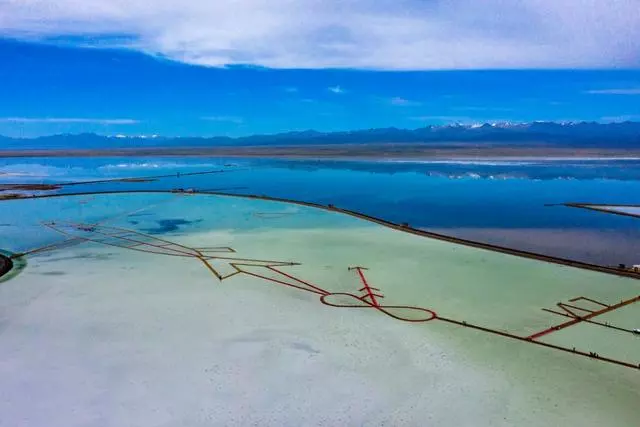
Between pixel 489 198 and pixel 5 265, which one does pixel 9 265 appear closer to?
pixel 5 265

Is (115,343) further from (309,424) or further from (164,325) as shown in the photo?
(309,424)

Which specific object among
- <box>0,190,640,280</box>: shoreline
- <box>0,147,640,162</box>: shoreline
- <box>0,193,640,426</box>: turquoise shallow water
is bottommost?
<box>0,193,640,426</box>: turquoise shallow water

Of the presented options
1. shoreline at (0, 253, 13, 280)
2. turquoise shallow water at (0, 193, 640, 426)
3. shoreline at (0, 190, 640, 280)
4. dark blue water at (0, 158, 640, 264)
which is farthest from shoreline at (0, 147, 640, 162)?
shoreline at (0, 253, 13, 280)

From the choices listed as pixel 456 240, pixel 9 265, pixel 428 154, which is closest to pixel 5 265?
pixel 9 265

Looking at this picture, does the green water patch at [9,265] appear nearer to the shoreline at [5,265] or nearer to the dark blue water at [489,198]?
the shoreline at [5,265]

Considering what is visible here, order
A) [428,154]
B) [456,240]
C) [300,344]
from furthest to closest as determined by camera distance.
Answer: [428,154]
[456,240]
[300,344]

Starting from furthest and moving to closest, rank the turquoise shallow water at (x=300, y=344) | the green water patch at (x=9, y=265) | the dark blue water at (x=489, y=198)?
the dark blue water at (x=489, y=198) → the green water patch at (x=9, y=265) → the turquoise shallow water at (x=300, y=344)

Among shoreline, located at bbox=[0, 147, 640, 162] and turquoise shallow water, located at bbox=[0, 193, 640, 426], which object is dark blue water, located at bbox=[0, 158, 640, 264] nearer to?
turquoise shallow water, located at bbox=[0, 193, 640, 426]

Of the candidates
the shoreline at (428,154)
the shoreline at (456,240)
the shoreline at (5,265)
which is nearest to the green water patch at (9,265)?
the shoreline at (5,265)
